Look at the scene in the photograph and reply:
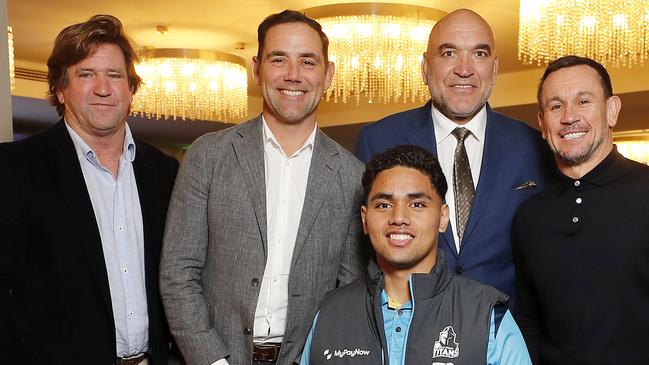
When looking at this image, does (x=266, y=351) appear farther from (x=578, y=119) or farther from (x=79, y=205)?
(x=578, y=119)

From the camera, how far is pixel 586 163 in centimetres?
232

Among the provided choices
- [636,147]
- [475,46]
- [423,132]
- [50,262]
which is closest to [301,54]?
[423,132]

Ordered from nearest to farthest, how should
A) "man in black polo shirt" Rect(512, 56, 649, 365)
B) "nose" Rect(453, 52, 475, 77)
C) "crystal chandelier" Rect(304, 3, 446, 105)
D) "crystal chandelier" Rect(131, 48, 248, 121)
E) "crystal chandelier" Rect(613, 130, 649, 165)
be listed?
"man in black polo shirt" Rect(512, 56, 649, 365) → "nose" Rect(453, 52, 475, 77) → "crystal chandelier" Rect(304, 3, 446, 105) → "crystal chandelier" Rect(131, 48, 248, 121) → "crystal chandelier" Rect(613, 130, 649, 165)

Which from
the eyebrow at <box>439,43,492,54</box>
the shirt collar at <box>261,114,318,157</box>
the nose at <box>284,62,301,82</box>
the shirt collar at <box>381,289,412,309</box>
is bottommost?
the shirt collar at <box>381,289,412,309</box>

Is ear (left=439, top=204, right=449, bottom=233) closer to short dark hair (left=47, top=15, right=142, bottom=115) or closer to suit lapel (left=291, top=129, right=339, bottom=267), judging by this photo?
suit lapel (left=291, top=129, right=339, bottom=267)

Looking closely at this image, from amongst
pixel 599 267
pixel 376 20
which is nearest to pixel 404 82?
pixel 376 20

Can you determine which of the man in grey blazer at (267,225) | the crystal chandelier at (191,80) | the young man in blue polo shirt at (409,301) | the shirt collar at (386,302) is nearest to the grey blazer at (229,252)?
the man in grey blazer at (267,225)

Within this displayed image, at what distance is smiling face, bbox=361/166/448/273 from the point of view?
2062 millimetres

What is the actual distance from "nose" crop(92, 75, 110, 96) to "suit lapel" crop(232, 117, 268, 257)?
0.43m

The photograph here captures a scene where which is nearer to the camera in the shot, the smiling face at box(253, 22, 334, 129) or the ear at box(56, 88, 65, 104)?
the smiling face at box(253, 22, 334, 129)

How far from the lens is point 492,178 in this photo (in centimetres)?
245

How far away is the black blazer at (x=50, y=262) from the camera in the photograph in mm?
A: 2135

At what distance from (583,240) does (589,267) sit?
0.26 feet

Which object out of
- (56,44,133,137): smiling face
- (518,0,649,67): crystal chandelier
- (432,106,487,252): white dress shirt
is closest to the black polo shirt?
(432,106,487,252): white dress shirt
